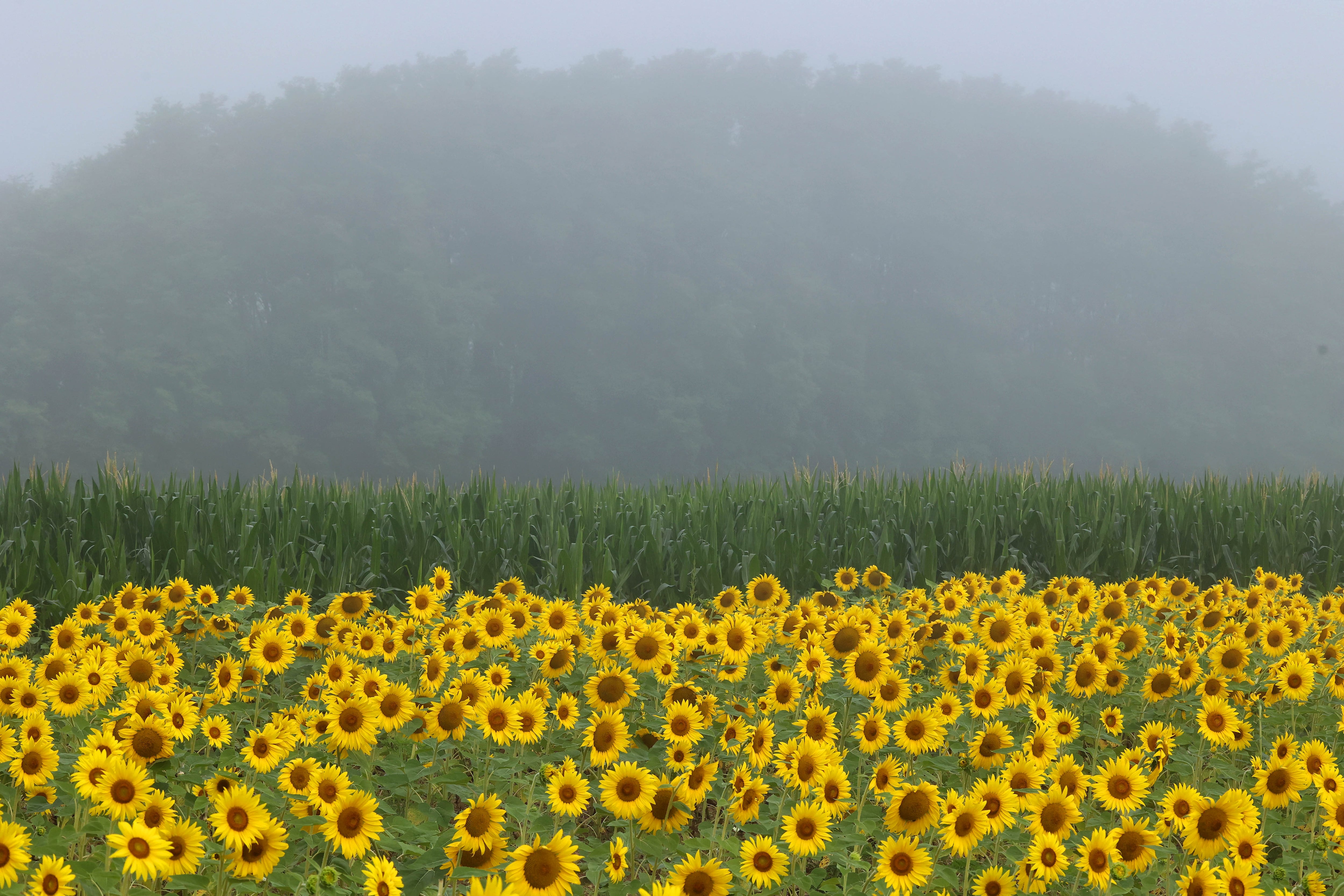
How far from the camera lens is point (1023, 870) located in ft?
8.27

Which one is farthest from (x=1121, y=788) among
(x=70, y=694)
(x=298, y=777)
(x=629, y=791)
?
(x=70, y=694)

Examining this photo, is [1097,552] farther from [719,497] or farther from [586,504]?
[586,504]

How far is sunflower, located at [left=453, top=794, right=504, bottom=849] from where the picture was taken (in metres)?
2.24

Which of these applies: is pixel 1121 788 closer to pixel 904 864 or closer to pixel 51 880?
pixel 904 864

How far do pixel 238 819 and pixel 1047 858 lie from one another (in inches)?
77.0

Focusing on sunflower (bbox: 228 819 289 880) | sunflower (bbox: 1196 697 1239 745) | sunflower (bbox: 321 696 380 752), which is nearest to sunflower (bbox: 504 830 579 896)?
sunflower (bbox: 228 819 289 880)

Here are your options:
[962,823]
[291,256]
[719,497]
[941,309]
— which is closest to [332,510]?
[719,497]

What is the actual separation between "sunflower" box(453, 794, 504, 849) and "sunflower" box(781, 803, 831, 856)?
757 mm

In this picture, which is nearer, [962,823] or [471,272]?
[962,823]

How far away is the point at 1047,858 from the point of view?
2438mm

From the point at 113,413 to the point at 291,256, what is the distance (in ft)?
36.9

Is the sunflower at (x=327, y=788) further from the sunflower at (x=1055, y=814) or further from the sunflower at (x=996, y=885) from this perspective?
the sunflower at (x=1055, y=814)

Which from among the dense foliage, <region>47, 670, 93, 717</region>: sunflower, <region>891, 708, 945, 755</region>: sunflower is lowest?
<region>47, 670, 93, 717</region>: sunflower

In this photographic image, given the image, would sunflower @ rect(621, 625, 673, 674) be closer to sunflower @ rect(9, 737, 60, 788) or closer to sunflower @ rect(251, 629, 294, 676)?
sunflower @ rect(251, 629, 294, 676)
